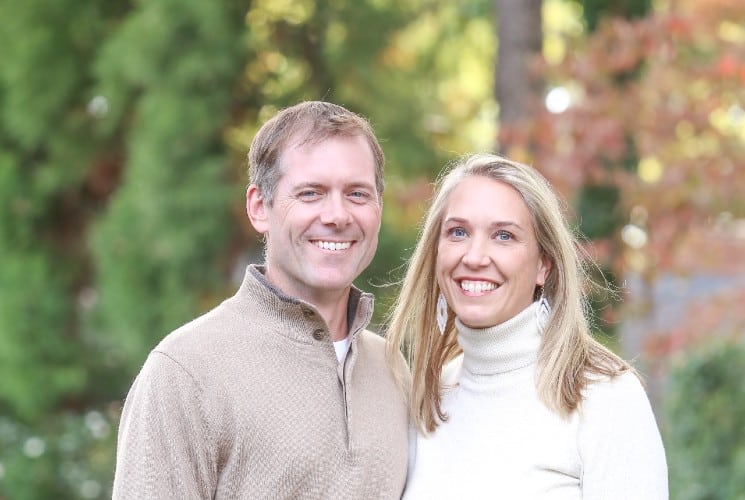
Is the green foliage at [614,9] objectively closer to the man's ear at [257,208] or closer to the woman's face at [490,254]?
the woman's face at [490,254]

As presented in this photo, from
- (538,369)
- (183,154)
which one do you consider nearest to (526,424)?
(538,369)

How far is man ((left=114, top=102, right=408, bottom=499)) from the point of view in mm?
2689

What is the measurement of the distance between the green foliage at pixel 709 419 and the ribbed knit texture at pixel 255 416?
13.3ft

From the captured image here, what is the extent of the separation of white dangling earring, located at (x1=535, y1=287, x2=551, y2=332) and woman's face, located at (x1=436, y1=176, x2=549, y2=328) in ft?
0.14

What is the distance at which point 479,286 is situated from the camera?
3.15 meters

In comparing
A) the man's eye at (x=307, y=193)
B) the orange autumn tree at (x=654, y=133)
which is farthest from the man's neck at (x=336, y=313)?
the orange autumn tree at (x=654, y=133)

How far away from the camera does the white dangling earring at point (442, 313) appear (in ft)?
11.2

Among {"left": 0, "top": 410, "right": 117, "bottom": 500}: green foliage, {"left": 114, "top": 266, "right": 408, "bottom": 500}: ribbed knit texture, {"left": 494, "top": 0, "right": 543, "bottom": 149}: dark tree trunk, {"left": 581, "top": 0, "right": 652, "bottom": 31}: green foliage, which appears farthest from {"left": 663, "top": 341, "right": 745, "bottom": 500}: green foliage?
{"left": 0, "top": 410, "right": 117, "bottom": 500}: green foliage

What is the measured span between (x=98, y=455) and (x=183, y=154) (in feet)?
8.47

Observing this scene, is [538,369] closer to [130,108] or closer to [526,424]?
[526,424]

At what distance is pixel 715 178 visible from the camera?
684 cm

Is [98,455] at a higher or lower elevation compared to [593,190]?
lower

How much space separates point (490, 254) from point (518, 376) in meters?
0.35

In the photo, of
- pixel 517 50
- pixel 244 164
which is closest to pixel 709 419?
pixel 517 50
